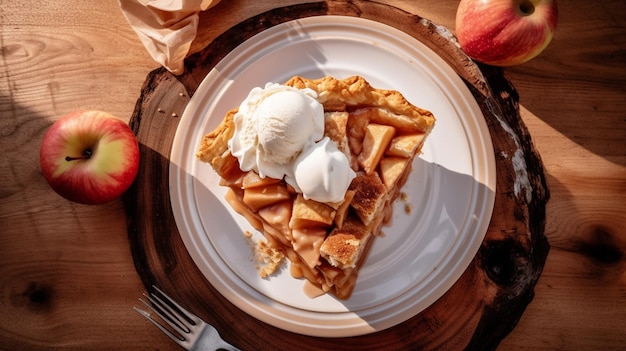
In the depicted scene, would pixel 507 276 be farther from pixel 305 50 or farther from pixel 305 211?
pixel 305 50

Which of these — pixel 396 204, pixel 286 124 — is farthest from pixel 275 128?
pixel 396 204

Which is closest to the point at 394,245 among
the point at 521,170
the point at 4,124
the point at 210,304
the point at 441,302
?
the point at 441,302

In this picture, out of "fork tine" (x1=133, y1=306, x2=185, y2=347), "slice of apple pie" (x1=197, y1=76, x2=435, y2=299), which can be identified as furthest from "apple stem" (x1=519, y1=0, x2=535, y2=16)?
"fork tine" (x1=133, y1=306, x2=185, y2=347)

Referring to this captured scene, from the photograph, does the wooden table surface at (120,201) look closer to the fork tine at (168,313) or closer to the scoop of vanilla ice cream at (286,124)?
the fork tine at (168,313)

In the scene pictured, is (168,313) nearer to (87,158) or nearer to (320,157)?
(87,158)

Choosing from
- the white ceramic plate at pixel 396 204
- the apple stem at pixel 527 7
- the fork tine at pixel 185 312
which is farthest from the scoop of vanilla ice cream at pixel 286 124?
the apple stem at pixel 527 7

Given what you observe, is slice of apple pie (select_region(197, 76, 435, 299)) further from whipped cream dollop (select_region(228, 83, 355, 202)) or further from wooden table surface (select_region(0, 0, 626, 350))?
wooden table surface (select_region(0, 0, 626, 350))
